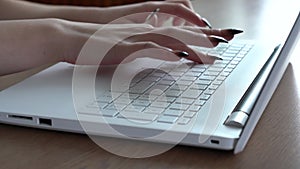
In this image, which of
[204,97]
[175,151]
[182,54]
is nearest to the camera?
[175,151]

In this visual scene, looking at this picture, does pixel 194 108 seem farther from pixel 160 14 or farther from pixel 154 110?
pixel 160 14

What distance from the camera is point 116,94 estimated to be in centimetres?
71

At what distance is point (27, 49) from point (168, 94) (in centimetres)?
31

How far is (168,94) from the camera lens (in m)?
0.71

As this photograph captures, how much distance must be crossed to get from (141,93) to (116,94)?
0.04 meters

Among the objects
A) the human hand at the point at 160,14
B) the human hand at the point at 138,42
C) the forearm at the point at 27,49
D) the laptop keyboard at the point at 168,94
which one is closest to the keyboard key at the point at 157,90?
the laptop keyboard at the point at 168,94

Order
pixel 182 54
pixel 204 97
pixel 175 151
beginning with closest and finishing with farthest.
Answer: pixel 175 151, pixel 204 97, pixel 182 54

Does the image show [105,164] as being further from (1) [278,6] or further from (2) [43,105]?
(1) [278,6]

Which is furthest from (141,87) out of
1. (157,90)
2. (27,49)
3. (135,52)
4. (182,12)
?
(182,12)

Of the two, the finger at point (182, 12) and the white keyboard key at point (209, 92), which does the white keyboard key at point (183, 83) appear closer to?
the white keyboard key at point (209, 92)

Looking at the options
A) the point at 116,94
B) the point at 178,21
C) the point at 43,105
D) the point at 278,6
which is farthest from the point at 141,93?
the point at 278,6

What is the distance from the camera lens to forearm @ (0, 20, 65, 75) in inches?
35.0

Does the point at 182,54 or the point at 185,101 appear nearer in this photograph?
the point at 185,101

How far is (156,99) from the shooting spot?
0.69 m
